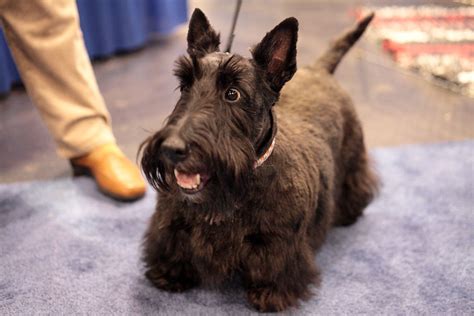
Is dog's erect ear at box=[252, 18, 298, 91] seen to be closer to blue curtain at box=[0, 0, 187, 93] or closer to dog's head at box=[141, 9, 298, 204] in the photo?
dog's head at box=[141, 9, 298, 204]

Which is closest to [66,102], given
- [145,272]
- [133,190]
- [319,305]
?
[133,190]

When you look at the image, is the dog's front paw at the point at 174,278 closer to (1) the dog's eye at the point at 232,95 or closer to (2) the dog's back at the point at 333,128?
(2) the dog's back at the point at 333,128

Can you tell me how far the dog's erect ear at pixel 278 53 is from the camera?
4.15 feet

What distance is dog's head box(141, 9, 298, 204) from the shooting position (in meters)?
1.16

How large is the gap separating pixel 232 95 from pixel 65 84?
3.47 ft

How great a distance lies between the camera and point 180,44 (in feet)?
13.3

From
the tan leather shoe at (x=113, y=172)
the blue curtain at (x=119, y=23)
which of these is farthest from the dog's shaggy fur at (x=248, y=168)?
the blue curtain at (x=119, y=23)

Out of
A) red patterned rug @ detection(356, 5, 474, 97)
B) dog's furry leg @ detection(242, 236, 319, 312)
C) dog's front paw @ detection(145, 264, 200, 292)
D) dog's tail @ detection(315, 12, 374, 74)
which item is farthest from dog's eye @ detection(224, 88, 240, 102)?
red patterned rug @ detection(356, 5, 474, 97)

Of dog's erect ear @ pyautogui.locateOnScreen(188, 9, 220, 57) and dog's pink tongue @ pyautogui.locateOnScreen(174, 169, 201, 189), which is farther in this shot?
dog's erect ear @ pyautogui.locateOnScreen(188, 9, 220, 57)

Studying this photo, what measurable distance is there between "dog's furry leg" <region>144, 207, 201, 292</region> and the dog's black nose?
40cm

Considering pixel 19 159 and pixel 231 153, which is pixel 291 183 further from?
pixel 19 159

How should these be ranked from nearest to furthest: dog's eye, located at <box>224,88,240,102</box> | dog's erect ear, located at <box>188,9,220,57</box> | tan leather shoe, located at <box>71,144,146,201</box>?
dog's eye, located at <box>224,88,240,102</box> → dog's erect ear, located at <box>188,9,220,57</box> → tan leather shoe, located at <box>71,144,146,201</box>

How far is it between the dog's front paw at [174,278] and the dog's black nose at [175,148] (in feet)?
1.84

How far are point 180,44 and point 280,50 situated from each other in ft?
9.51
